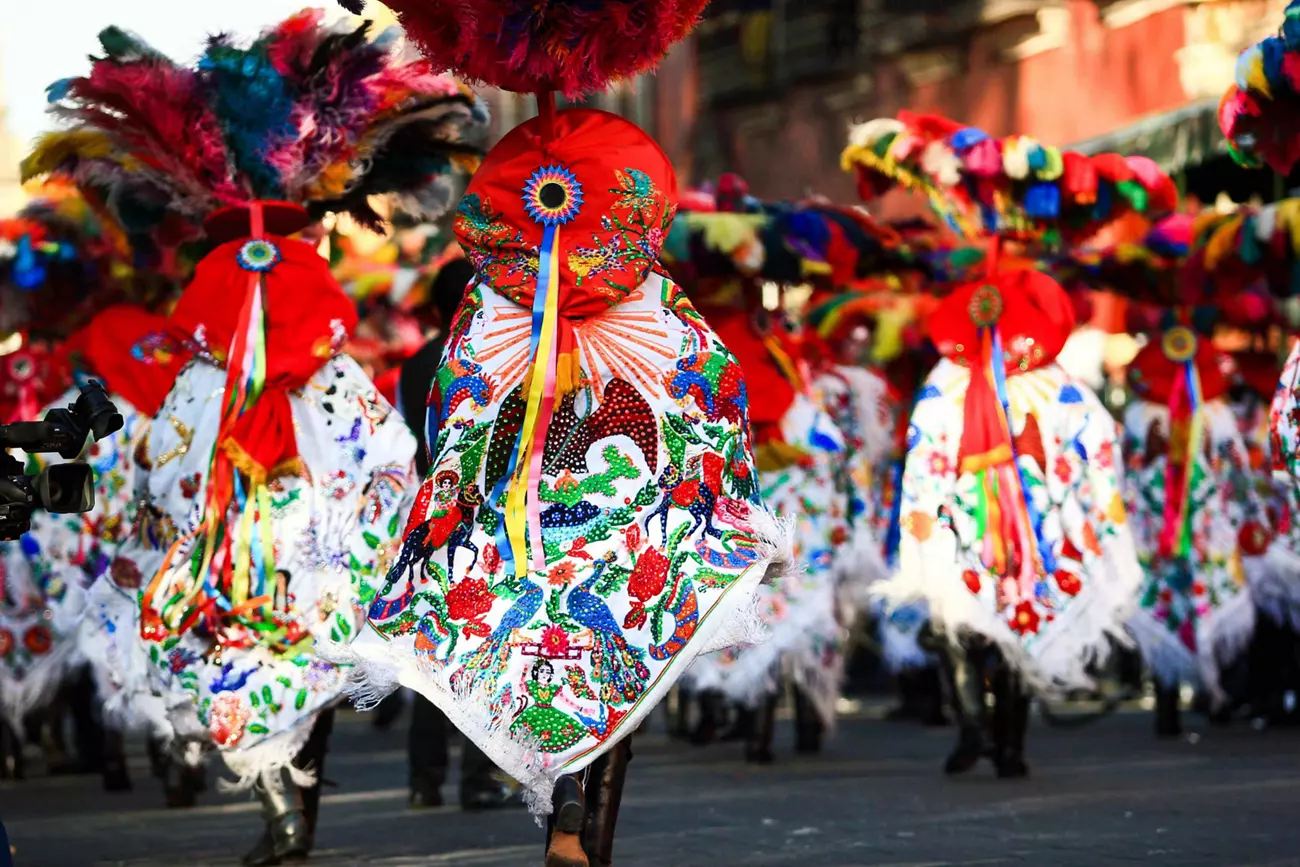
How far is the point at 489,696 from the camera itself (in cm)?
591

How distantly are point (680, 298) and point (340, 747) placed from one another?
7.44m

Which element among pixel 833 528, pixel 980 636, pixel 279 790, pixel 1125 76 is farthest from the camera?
pixel 1125 76

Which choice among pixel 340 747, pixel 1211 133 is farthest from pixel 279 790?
pixel 1211 133

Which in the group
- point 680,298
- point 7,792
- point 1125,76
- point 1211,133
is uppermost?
point 1125,76

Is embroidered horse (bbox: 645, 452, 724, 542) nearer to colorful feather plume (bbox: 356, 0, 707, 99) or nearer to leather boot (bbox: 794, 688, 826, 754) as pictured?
colorful feather plume (bbox: 356, 0, 707, 99)

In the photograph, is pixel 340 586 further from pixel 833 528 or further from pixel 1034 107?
pixel 1034 107

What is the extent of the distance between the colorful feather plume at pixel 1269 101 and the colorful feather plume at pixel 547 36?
2.16 meters

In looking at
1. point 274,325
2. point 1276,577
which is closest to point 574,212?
point 274,325

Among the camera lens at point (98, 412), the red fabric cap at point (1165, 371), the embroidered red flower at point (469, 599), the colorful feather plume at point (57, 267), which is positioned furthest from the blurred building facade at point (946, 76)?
the camera lens at point (98, 412)

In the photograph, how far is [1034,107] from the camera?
75.8 feet

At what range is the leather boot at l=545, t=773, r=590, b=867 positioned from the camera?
5805 mm

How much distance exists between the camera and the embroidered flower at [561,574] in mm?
6027

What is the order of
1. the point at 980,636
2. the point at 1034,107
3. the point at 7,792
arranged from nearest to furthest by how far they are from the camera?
the point at 980,636
the point at 7,792
the point at 1034,107

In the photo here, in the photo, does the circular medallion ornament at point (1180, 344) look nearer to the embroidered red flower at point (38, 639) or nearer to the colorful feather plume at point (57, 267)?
the colorful feather plume at point (57, 267)
